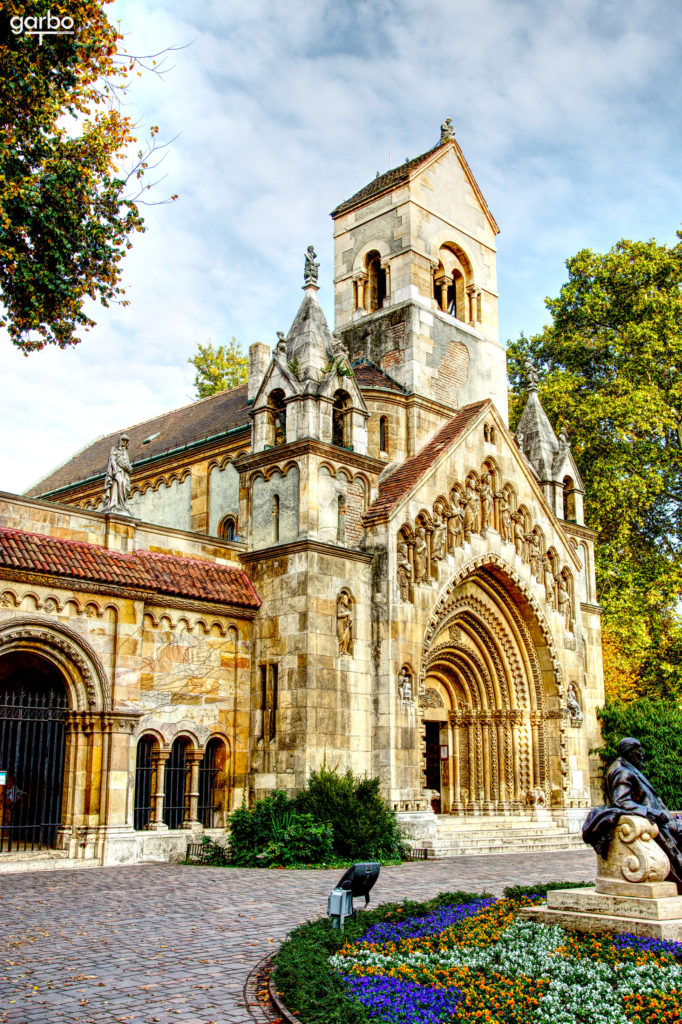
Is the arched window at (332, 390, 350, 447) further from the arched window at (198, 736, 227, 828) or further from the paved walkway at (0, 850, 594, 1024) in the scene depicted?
the paved walkway at (0, 850, 594, 1024)

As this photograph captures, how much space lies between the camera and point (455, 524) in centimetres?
2430

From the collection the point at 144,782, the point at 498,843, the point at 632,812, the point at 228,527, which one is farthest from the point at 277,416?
the point at 632,812

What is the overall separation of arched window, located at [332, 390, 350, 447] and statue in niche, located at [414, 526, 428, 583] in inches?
113

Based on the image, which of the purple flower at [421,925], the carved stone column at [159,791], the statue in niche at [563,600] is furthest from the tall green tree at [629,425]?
the purple flower at [421,925]

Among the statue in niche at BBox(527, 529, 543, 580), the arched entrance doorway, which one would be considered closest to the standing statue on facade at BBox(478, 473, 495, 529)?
the statue in niche at BBox(527, 529, 543, 580)

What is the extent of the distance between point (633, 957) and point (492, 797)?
18.8 m

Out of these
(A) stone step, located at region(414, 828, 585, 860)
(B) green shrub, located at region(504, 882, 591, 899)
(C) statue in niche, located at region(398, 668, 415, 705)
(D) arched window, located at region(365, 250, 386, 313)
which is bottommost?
(A) stone step, located at region(414, 828, 585, 860)

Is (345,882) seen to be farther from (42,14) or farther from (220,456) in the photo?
(220,456)

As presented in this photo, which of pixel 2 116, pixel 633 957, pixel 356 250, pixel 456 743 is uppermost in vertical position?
pixel 356 250

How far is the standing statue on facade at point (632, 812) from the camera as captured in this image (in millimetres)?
9336

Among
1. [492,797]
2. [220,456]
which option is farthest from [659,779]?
[220,456]

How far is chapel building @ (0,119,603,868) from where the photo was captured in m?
18.8

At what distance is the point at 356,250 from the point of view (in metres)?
30.3

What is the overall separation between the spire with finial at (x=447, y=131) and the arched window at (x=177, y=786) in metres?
20.7
